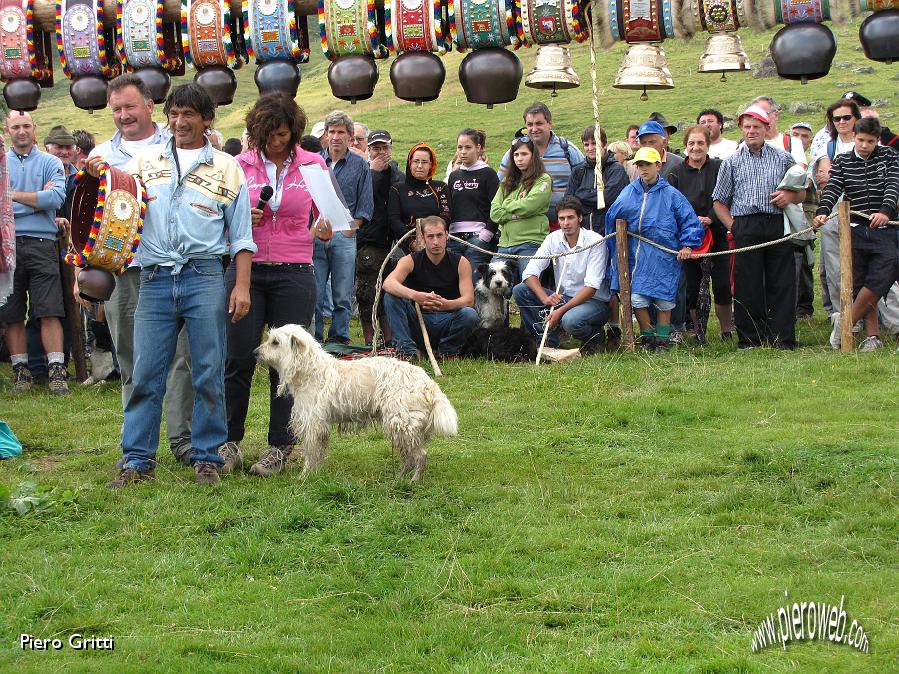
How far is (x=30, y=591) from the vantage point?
526cm

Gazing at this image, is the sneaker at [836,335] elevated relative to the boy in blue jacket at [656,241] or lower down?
lower down

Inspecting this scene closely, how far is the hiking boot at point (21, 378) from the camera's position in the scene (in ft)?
35.3

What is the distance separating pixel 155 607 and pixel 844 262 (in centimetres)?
746

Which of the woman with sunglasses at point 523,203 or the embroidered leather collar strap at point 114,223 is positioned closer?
the embroidered leather collar strap at point 114,223

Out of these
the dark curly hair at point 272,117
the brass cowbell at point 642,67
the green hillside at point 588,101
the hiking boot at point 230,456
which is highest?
the green hillside at point 588,101

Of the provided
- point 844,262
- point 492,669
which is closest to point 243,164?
point 492,669

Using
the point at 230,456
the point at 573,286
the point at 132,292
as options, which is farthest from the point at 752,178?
the point at 132,292

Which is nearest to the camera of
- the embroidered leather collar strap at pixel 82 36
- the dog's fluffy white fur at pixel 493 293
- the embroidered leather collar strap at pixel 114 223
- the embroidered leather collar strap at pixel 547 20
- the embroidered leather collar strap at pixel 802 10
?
the embroidered leather collar strap at pixel 114 223

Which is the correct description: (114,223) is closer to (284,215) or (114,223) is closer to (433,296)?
(284,215)

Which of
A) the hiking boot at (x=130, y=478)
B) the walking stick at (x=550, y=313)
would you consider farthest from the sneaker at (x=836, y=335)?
the hiking boot at (x=130, y=478)

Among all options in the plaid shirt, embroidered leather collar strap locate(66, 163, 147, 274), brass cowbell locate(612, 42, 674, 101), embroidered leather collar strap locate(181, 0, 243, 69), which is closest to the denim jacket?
embroidered leather collar strap locate(66, 163, 147, 274)

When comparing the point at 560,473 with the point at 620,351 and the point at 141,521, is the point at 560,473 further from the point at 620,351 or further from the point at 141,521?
the point at 620,351

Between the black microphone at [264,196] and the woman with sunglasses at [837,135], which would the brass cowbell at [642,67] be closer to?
the woman with sunglasses at [837,135]

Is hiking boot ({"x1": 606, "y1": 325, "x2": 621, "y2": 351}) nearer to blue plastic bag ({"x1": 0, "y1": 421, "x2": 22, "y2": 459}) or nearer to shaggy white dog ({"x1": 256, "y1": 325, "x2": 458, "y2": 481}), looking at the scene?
shaggy white dog ({"x1": 256, "y1": 325, "x2": 458, "y2": 481})
